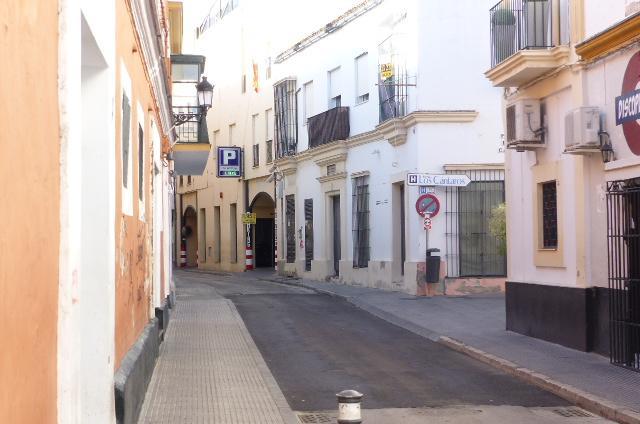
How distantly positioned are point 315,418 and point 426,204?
13.0m

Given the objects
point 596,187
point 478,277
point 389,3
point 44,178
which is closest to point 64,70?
point 44,178

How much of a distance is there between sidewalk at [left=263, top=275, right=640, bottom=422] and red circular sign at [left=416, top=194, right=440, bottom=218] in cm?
203

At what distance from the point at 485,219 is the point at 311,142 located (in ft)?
29.6

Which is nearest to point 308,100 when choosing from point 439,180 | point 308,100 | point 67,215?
point 308,100

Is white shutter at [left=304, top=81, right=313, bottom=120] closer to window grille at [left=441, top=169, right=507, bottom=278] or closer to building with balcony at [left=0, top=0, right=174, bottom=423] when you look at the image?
window grille at [left=441, top=169, right=507, bottom=278]

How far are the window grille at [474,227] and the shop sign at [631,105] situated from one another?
37.8 ft

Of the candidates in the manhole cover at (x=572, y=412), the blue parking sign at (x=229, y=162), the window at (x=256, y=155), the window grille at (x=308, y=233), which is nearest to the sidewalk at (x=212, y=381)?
the manhole cover at (x=572, y=412)

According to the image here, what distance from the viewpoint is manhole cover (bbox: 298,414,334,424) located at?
925 cm

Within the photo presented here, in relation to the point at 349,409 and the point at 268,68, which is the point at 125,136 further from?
the point at 268,68

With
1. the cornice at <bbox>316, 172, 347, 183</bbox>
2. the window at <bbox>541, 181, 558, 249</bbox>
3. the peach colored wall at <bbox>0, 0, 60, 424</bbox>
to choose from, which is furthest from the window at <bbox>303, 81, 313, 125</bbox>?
the peach colored wall at <bbox>0, 0, 60, 424</bbox>

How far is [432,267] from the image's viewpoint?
22844mm

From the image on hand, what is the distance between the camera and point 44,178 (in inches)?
Result: 161

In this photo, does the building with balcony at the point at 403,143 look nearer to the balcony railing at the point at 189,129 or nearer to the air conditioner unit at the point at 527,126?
the balcony railing at the point at 189,129

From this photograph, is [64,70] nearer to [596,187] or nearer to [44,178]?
[44,178]
